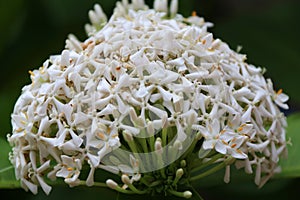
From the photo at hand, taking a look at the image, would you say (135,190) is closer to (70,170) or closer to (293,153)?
(70,170)

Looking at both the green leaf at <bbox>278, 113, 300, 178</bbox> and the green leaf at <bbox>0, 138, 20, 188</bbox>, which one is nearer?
the green leaf at <bbox>0, 138, 20, 188</bbox>

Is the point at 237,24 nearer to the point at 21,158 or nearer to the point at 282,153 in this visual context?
the point at 282,153

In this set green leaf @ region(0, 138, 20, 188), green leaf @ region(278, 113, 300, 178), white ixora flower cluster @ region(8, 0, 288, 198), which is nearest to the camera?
white ixora flower cluster @ region(8, 0, 288, 198)

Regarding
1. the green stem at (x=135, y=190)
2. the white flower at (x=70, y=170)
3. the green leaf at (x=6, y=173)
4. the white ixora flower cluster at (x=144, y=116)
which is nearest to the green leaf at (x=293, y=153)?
the white ixora flower cluster at (x=144, y=116)

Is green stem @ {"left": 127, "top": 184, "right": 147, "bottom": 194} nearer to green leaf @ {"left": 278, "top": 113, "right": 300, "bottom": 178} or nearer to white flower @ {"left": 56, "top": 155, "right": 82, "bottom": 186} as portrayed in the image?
white flower @ {"left": 56, "top": 155, "right": 82, "bottom": 186}

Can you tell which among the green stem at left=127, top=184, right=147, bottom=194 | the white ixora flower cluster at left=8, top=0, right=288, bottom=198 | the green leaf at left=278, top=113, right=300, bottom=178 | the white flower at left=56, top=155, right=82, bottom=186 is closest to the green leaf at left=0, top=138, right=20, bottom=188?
the white ixora flower cluster at left=8, top=0, right=288, bottom=198

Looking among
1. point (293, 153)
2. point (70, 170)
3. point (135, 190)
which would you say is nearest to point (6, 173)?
point (70, 170)
